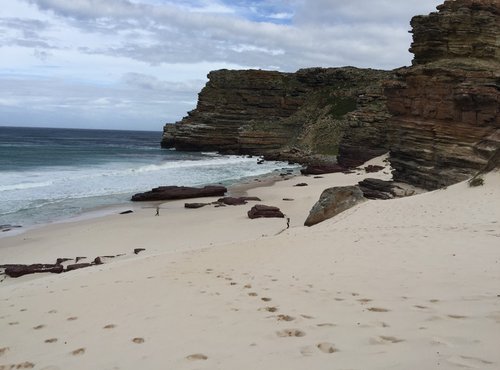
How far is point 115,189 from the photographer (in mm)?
28984

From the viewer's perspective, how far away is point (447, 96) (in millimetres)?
20203

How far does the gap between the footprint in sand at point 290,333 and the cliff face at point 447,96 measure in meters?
15.6

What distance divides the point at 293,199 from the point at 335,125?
37.7 meters

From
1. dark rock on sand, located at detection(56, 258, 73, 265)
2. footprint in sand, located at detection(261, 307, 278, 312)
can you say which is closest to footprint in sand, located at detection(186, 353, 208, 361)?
footprint in sand, located at detection(261, 307, 278, 312)

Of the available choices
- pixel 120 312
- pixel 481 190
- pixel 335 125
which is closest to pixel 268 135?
pixel 335 125

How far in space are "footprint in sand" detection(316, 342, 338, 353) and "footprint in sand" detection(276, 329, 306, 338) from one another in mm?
362

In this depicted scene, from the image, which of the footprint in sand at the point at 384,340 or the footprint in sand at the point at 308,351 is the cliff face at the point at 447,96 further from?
the footprint in sand at the point at 308,351

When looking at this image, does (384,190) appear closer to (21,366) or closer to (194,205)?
(194,205)

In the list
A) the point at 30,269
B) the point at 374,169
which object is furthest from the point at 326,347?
the point at 374,169

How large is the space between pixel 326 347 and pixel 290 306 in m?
1.46

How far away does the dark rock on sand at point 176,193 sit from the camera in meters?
24.7

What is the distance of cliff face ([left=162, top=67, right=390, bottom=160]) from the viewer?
203ft

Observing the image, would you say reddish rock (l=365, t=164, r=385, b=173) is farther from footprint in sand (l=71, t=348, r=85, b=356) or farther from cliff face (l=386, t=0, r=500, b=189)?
footprint in sand (l=71, t=348, r=85, b=356)

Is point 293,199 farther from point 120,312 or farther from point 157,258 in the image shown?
point 120,312
